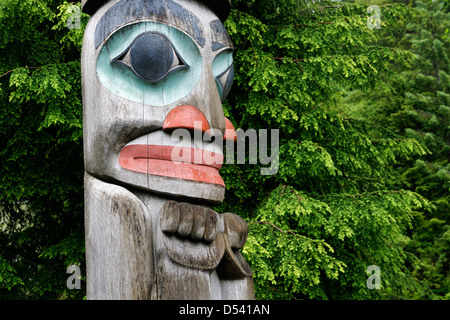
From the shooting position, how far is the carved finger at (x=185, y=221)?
95.7 inches

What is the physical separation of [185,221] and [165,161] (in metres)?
0.36

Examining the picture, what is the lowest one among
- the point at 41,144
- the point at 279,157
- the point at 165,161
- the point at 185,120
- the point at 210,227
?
the point at 210,227

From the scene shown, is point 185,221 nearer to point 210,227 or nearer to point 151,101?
point 210,227

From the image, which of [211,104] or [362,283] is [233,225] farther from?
[362,283]

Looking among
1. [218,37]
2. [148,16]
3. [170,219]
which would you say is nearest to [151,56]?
[148,16]

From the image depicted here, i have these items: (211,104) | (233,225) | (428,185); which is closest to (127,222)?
(233,225)

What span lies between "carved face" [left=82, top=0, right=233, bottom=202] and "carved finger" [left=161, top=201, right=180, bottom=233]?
4.5 inches

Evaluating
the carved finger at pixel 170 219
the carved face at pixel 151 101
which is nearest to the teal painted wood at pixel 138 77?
the carved face at pixel 151 101

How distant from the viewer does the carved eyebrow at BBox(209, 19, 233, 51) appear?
2.87 m

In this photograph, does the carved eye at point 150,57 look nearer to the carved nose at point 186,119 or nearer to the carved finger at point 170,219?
the carved nose at point 186,119

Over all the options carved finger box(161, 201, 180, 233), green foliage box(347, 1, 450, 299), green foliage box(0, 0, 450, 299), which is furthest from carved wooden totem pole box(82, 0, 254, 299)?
green foliage box(347, 1, 450, 299)

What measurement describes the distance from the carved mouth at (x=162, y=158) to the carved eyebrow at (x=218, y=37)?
0.69 meters

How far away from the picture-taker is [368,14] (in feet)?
24.1

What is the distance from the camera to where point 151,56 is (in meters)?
2.59
